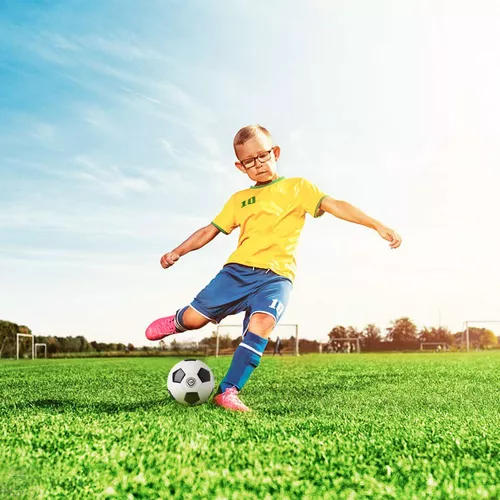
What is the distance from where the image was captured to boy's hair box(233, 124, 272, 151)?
4.97m

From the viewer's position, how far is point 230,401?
14.5 ft

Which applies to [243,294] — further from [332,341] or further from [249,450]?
[332,341]

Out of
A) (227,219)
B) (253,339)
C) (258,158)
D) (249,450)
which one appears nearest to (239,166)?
(258,158)

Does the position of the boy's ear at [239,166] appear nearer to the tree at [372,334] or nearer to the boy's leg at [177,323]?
the boy's leg at [177,323]

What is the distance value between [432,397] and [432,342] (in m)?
44.0

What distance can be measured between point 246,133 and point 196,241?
1149 mm

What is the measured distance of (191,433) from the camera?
324cm

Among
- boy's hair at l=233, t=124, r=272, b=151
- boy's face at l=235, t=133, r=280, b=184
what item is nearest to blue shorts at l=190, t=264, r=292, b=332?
boy's face at l=235, t=133, r=280, b=184

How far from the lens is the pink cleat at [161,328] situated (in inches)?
206

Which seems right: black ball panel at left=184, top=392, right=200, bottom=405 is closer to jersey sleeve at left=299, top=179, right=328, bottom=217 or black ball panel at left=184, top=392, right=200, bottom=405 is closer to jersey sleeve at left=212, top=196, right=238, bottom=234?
jersey sleeve at left=212, top=196, right=238, bottom=234

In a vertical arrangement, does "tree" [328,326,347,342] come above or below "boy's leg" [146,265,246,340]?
above

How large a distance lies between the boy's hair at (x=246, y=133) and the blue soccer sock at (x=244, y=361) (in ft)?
5.26

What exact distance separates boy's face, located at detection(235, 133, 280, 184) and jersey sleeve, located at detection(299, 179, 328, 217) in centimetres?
31

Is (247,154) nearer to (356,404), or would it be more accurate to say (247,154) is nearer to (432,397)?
(356,404)
